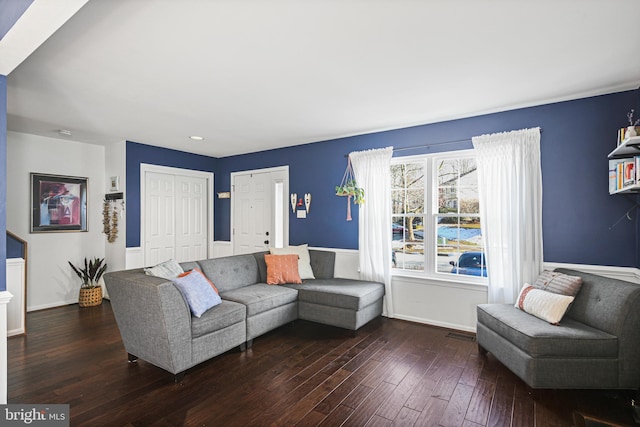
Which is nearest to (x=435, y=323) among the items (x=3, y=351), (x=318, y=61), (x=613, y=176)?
(x=613, y=176)

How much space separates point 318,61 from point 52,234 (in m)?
4.64

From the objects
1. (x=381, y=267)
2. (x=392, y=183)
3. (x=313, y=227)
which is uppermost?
(x=392, y=183)

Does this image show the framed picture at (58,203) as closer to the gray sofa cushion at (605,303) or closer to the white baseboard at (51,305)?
the white baseboard at (51,305)

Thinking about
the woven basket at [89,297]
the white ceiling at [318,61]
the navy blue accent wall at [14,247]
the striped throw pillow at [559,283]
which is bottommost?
the woven basket at [89,297]

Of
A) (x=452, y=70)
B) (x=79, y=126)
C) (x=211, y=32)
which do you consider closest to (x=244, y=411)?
(x=211, y=32)

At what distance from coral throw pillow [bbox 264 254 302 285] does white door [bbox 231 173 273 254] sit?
4.08ft

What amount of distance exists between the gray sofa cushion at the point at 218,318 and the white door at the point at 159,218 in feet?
8.42

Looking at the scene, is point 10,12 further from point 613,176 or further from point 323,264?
point 613,176

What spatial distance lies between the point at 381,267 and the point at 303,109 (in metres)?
2.11

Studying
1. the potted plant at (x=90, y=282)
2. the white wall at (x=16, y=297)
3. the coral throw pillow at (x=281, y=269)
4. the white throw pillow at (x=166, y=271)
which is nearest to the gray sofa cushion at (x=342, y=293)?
the coral throw pillow at (x=281, y=269)

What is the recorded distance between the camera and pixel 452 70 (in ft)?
8.52

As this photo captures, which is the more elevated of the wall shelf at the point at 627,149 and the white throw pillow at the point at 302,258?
the wall shelf at the point at 627,149

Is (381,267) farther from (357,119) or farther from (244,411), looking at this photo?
(244,411)

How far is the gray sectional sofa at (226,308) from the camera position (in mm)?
2557
